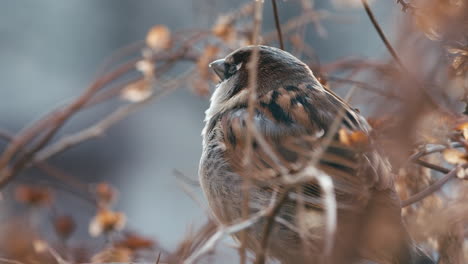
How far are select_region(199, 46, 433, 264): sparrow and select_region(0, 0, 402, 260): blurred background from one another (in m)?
4.24

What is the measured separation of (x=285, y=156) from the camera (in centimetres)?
230

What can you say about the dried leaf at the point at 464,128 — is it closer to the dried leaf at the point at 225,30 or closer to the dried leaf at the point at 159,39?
the dried leaf at the point at 225,30

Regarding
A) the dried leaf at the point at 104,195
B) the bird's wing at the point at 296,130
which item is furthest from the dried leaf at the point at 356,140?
the dried leaf at the point at 104,195

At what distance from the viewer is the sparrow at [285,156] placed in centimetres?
198

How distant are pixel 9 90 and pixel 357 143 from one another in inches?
282

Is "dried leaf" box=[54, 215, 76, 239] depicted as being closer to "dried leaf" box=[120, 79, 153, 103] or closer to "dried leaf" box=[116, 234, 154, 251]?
"dried leaf" box=[116, 234, 154, 251]

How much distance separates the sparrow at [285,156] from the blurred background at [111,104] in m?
4.24

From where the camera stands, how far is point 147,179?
7.69 metres

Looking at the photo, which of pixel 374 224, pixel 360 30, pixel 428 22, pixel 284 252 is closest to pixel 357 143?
pixel 428 22

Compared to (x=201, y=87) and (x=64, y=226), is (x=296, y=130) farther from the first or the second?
(x=64, y=226)

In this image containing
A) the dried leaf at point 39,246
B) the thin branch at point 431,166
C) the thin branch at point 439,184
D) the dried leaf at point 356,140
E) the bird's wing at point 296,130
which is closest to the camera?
the dried leaf at point 356,140

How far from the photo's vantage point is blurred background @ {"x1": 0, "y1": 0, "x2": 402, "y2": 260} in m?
7.38

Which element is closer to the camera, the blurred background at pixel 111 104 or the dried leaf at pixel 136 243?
the dried leaf at pixel 136 243

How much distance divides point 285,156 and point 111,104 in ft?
18.8
